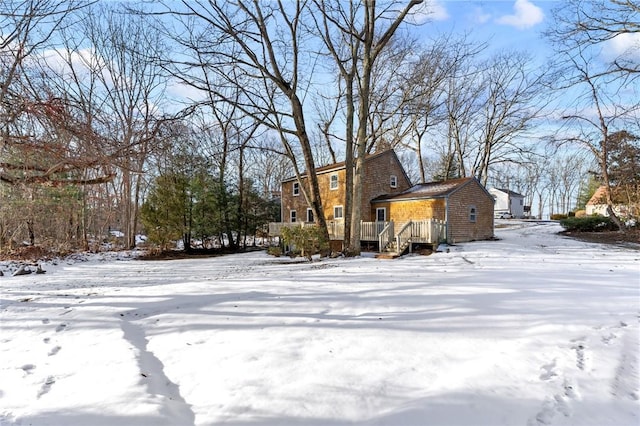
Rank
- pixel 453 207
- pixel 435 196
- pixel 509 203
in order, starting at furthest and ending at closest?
1. pixel 509 203
2. pixel 435 196
3. pixel 453 207

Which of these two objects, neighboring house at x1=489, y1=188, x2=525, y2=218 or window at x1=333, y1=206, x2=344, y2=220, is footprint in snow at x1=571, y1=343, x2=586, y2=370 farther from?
neighboring house at x1=489, y1=188, x2=525, y2=218

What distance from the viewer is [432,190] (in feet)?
59.9

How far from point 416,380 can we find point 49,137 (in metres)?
6.15

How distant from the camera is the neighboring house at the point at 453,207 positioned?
16609mm

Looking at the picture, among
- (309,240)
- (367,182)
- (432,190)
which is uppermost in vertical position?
(367,182)

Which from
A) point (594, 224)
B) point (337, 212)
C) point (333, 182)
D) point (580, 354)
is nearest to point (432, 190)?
point (337, 212)

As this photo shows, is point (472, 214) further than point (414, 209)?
No

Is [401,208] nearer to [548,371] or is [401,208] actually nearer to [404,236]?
[404,236]

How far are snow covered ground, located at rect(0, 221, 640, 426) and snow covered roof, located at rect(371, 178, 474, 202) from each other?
37.0ft

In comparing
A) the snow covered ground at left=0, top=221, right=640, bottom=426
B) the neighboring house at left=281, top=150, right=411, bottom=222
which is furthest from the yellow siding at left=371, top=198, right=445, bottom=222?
the snow covered ground at left=0, top=221, right=640, bottom=426

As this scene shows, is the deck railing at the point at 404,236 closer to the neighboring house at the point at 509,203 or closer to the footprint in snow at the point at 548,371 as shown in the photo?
the footprint in snow at the point at 548,371

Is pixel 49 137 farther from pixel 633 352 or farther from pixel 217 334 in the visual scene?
pixel 633 352

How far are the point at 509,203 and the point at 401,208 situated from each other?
38078 millimetres

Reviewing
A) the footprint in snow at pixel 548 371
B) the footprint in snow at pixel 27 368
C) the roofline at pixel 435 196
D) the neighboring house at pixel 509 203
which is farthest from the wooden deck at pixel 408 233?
the neighboring house at pixel 509 203
